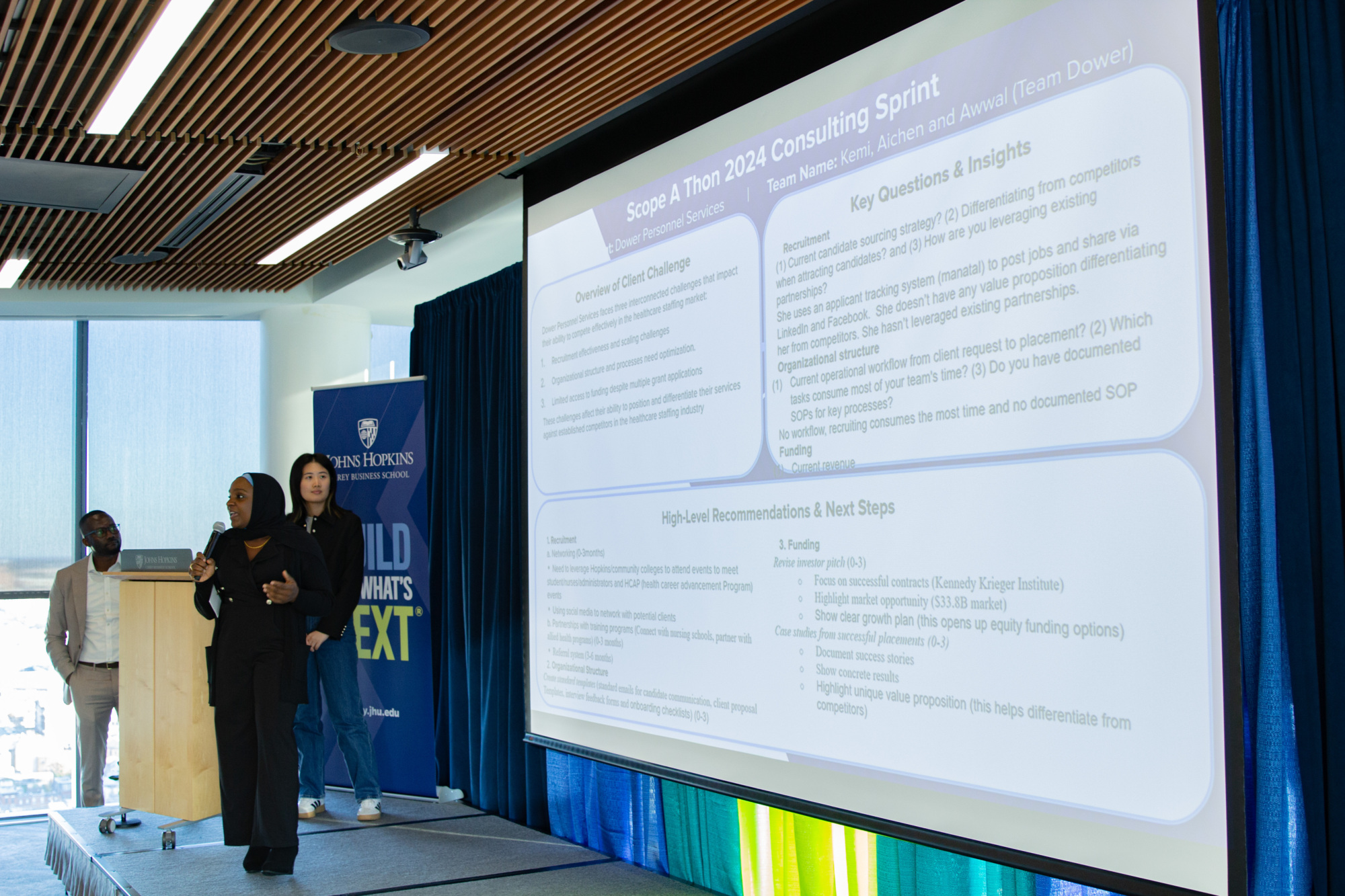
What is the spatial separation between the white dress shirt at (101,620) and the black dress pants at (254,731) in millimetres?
1750

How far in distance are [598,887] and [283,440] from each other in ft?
11.9

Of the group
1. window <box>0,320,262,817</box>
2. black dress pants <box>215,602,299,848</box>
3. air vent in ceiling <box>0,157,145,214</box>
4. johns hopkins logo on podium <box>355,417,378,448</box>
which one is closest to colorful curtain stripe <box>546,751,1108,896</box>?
black dress pants <box>215,602,299,848</box>

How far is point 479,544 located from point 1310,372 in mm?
3603

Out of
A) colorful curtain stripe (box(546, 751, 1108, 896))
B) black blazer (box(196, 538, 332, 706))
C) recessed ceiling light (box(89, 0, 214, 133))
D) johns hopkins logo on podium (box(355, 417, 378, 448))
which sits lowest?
colorful curtain stripe (box(546, 751, 1108, 896))

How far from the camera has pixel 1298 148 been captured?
1.96 metres

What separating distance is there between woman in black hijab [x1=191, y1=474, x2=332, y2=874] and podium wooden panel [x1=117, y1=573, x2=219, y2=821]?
475mm

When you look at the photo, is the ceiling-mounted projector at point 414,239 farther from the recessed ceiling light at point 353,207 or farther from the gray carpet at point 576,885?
the gray carpet at point 576,885

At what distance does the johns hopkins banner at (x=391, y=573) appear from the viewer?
465 cm

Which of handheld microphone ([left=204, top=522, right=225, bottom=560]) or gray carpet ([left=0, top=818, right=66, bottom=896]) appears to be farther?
gray carpet ([left=0, top=818, right=66, bottom=896])

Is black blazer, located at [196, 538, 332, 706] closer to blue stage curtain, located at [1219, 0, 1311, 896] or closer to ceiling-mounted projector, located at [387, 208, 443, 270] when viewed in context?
ceiling-mounted projector, located at [387, 208, 443, 270]

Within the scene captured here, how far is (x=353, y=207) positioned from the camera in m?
4.52

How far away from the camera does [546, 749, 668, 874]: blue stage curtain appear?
3.66 m

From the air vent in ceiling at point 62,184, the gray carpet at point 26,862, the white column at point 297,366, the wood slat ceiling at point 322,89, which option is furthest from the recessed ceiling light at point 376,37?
the gray carpet at point 26,862

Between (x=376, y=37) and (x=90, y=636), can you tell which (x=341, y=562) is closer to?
(x=90, y=636)
